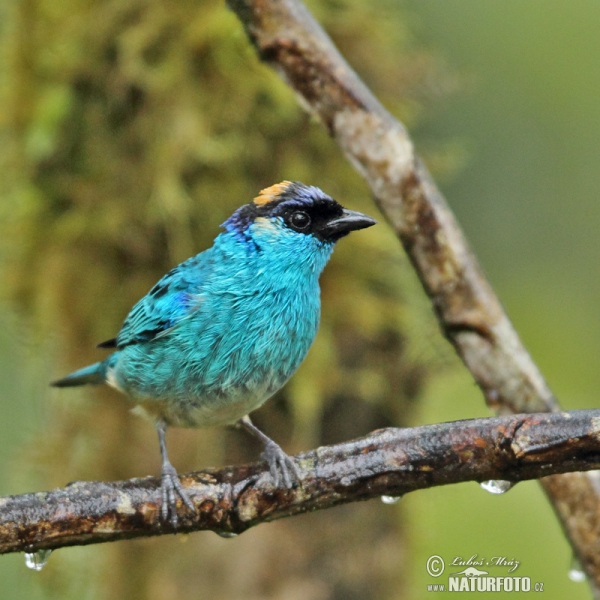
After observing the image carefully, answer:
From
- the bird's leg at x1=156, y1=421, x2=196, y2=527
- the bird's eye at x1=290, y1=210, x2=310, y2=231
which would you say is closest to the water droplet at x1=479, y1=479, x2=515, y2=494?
the bird's leg at x1=156, y1=421, x2=196, y2=527

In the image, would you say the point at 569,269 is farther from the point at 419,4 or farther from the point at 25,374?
the point at 25,374

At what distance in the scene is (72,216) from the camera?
12.0 ft

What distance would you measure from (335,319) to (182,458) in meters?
0.93

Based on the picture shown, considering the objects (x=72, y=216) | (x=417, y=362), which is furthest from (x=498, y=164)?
(x=72, y=216)

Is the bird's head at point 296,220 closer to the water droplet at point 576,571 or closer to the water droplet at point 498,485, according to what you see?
the water droplet at point 498,485

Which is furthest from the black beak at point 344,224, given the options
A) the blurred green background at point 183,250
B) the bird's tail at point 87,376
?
the bird's tail at point 87,376

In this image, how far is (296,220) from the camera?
2.96 meters

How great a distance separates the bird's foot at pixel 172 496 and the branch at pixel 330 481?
21 millimetres

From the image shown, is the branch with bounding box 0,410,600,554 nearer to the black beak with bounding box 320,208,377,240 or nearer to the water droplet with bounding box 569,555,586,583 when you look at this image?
the water droplet with bounding box 569,555,586,583

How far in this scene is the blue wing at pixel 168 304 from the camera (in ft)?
9.50

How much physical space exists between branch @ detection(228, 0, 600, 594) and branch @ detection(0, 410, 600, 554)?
0.67 meters

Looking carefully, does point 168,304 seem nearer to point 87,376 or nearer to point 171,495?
point 87,376

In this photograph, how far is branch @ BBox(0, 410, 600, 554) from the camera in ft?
6.75

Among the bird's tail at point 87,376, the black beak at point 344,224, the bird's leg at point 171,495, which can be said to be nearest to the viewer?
the bird's leg at point 171,495
